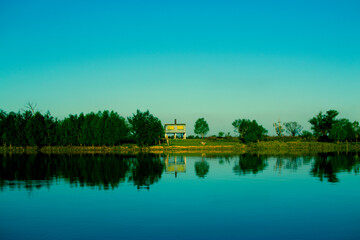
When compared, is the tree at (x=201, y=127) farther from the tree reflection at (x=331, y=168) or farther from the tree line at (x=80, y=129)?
the tree reflection at (x=331, y=168)

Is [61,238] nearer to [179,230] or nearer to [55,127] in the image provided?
[179,230]

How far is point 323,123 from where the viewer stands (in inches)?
4136

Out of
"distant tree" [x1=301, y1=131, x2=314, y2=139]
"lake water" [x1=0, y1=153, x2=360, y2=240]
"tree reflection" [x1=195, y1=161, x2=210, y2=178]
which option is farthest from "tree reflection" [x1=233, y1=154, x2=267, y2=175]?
"distant tree" [x1=301, y1=131, x2=314, y2=139]

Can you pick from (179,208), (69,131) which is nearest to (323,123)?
(69,131)

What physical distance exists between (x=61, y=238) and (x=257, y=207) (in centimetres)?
1027

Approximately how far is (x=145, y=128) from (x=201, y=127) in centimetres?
4590

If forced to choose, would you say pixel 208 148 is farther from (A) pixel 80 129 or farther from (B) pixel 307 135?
(B) pixel 307 135

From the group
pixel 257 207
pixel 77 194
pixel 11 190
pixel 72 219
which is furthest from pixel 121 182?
pixel 257 207

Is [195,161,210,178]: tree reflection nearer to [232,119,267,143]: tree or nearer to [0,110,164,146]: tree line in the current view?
[0,110,164,146]: tree line

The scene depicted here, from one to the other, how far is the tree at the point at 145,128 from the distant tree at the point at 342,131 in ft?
180

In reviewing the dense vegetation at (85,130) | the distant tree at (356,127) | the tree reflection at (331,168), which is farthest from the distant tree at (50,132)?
the distant tree at (356,127)

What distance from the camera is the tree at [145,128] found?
81.2 metres

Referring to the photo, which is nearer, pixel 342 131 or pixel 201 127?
pixel 342 131

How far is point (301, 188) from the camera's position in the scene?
23.5m
